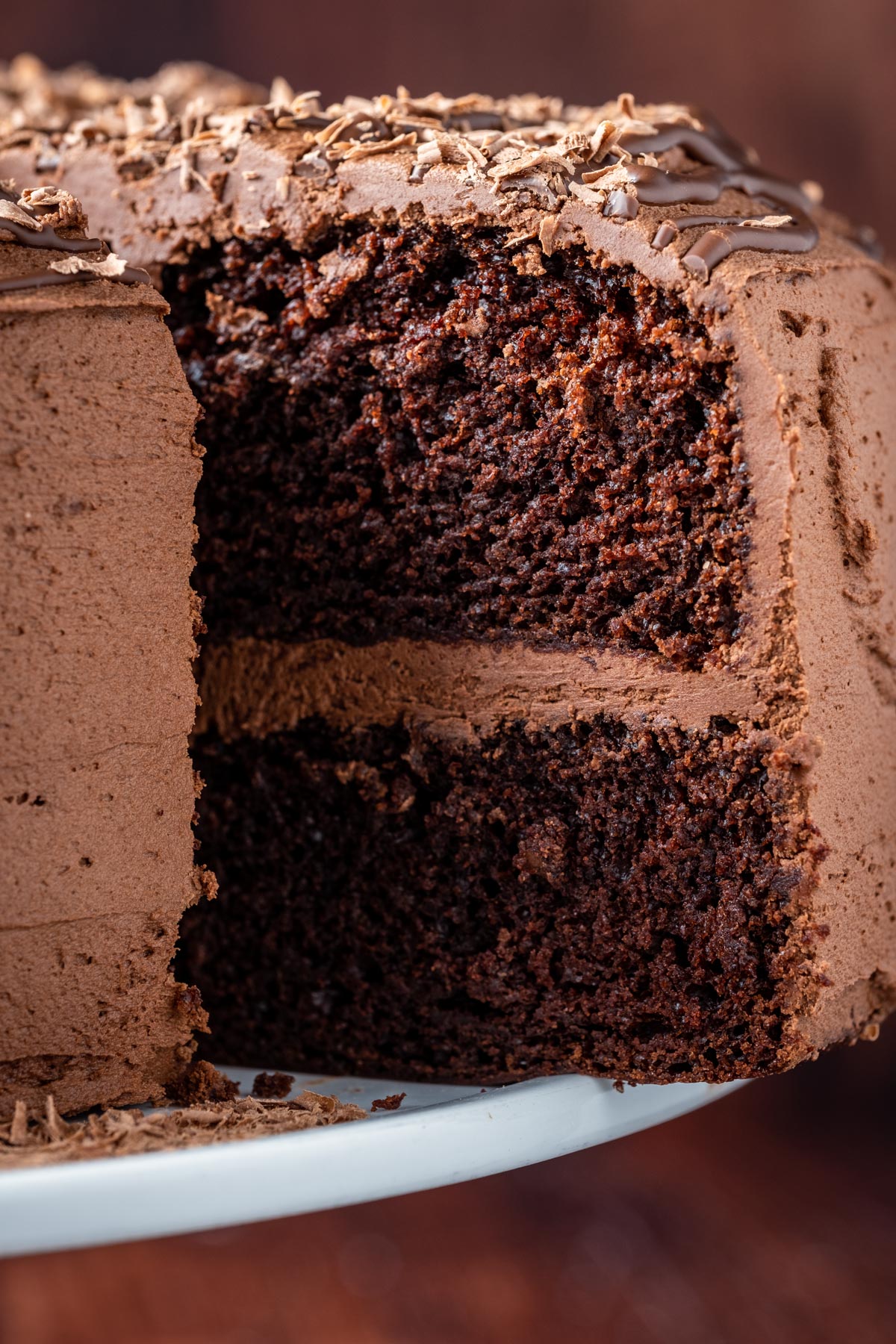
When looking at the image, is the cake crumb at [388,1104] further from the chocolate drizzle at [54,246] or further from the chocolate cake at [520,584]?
the chocolate drizzle at [54,246]

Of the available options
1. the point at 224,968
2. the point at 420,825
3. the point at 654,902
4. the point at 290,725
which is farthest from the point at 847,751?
the point at 224,968

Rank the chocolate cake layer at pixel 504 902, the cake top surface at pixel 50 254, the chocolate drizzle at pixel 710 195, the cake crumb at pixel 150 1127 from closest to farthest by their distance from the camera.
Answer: the cake crumb at pixel 150 1127 < the cake top surface at pixel 50 254 < the chocolate drizzle at pixel 710 195 < the chocolate cake layer at pixel 504 902

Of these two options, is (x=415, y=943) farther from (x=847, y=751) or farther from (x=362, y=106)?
(x=362, y=106)

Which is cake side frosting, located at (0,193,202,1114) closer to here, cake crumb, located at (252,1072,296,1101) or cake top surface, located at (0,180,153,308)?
cake top surface, located at (0,180,153,308)

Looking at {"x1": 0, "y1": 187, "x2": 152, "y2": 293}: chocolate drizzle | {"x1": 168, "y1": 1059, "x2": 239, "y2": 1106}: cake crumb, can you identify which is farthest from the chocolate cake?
{"x1": 0, "y1": 187, "x2": 152, "y2": 293}: chocolate drizzle

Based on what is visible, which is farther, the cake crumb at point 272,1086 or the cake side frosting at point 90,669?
the cake crumb at point 272,1086

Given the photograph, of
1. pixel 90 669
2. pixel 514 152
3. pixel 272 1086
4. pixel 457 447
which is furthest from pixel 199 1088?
pixel 514 152

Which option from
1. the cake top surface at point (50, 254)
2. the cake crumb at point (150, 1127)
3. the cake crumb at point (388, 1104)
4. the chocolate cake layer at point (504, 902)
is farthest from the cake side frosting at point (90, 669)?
the chocolate cake layer at point (504, 902)
